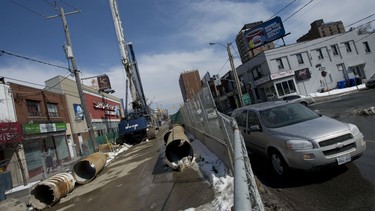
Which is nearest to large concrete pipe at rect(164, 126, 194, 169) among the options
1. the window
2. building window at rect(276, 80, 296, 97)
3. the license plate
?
the window

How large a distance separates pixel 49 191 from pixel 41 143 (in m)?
14.1

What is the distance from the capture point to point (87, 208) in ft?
26.6

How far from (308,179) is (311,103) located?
73.1 feet

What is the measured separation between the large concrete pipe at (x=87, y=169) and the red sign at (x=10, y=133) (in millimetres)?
7257

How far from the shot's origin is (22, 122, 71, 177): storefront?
18078mm

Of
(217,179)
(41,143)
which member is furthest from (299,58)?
(217,179)

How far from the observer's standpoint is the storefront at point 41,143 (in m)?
18.1

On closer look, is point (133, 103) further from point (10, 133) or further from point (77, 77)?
point (10, 133)

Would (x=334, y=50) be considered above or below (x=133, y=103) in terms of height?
above

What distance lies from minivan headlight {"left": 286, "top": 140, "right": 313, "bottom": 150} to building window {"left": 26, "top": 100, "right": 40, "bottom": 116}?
22.1 meters

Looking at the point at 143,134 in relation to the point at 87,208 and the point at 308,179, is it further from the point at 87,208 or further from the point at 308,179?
the point at 308,179

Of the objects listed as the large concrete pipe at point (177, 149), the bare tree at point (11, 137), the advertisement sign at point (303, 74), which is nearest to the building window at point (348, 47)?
the advertisement sign at point (303, 74)

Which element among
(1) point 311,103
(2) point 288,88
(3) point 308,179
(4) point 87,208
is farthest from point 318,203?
(2) point 288,88

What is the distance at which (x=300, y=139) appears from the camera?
Result: 5988 mm
